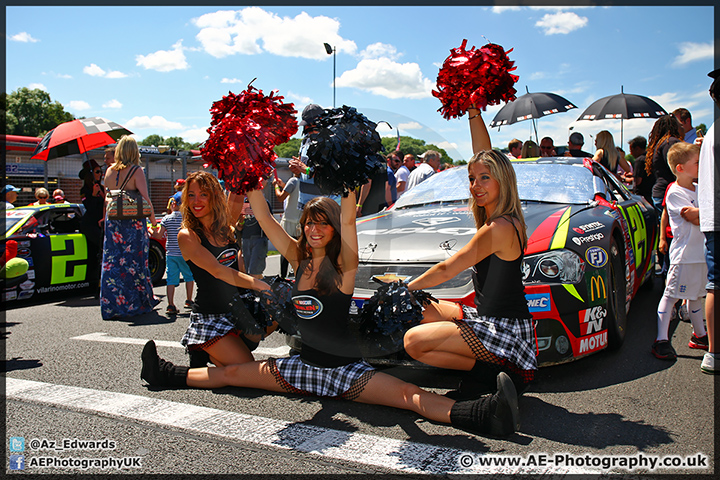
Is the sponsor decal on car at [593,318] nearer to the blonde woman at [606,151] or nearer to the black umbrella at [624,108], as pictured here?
the blonde woman at [606,151]

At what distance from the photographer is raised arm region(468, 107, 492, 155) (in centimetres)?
340

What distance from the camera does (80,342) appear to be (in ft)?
16.0

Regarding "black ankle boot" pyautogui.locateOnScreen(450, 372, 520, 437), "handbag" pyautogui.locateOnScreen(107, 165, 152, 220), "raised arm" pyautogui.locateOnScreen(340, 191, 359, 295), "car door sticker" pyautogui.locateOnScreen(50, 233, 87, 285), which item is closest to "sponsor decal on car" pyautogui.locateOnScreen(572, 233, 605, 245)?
"black ankle boot" pyautogui.locateOnScreen(450, 372, 520, 437)

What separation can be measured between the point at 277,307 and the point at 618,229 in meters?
A: 2.76

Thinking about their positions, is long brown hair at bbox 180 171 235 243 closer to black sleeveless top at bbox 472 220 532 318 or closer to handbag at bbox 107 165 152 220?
black sleeveless top at bbox 472 220 532 318

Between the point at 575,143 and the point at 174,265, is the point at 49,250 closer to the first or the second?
the point at 174,265

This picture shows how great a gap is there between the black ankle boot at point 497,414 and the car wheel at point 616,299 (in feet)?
4.66

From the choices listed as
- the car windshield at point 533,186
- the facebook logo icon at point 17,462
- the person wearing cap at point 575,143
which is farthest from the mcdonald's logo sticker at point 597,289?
the person wearing cap at point 575,143

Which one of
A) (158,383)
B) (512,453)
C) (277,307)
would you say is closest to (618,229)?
(512,453)

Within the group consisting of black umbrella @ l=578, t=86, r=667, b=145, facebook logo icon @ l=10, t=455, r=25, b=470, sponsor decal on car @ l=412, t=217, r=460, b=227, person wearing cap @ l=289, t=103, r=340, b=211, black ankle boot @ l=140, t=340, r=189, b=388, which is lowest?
facebook logo icon @ l=10, t=455, r=25, b=470

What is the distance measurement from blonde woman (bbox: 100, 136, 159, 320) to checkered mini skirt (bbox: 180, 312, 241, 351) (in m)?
2.83

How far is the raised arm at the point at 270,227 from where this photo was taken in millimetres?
3088

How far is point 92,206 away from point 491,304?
6.27m

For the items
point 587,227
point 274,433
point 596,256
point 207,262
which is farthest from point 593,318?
point 207,262
